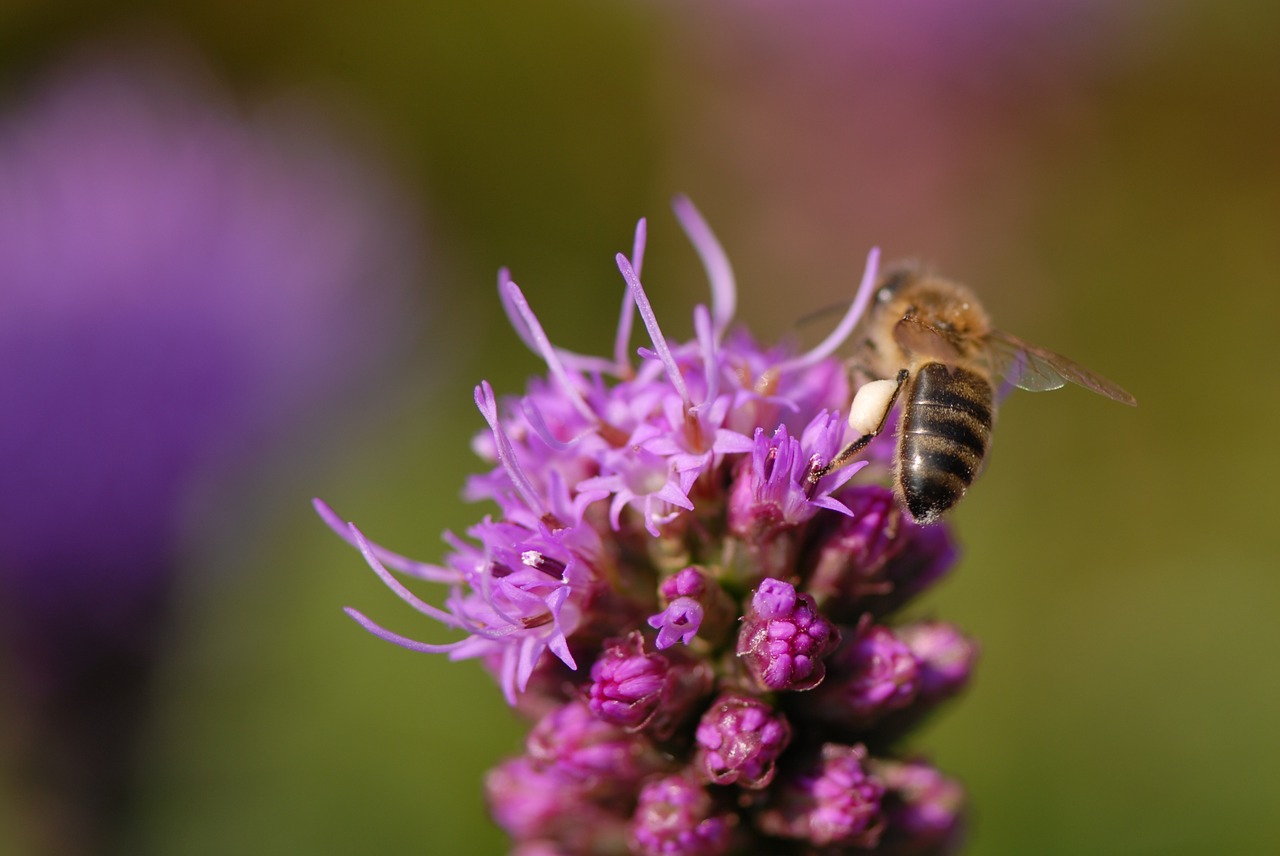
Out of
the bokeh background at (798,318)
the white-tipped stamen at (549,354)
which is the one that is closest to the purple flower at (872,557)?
the white-tipped stamen at (549,354)

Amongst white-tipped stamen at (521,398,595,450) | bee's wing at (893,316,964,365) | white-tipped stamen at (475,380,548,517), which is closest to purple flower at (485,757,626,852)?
white-tipped stamen at (475,380,548,517)

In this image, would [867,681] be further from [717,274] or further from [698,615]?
[717,274]

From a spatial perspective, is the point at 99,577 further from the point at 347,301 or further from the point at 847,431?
the point at 847,431

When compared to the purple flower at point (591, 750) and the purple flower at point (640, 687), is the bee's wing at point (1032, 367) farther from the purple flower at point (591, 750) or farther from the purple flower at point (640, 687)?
the purple flower at point (591, 750)

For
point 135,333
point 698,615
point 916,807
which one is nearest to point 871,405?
point 698,615

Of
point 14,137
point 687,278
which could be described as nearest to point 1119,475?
point 687,278

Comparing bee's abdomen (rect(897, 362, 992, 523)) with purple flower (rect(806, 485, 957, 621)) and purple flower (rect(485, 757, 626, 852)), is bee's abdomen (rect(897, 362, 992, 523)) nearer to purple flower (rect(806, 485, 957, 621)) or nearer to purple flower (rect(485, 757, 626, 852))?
purple flower (rect(806, 485, 957, 621))
